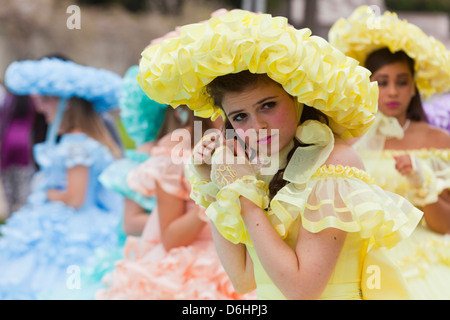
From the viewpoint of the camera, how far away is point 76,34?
A: 1284 centimetres

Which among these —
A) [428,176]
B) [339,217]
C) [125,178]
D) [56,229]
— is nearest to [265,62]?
[339,217]

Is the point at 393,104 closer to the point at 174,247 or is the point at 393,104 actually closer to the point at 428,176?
the point at 428,176

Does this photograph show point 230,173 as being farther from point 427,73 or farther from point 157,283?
point 427,73

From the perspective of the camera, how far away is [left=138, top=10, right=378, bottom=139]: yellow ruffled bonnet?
1.49 metres

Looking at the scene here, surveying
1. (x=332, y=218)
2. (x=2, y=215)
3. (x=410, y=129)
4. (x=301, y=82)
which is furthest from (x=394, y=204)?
(x=2, y=215)

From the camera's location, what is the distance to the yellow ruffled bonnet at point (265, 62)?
4.89ft

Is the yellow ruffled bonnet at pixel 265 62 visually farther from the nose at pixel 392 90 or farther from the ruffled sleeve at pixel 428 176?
the nose at pixel 392 90

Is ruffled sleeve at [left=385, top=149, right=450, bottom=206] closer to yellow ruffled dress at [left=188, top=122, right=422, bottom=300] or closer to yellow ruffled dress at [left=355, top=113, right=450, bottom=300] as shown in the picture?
yellow ruffled dress at [left=355, top=113, right=450, bottom=300]

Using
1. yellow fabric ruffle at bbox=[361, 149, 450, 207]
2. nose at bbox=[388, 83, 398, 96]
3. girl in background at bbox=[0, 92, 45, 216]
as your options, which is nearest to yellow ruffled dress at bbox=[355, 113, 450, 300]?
yellow fabric ruffle at bbox=[361, 149, 450, 207]

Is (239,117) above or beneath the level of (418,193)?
above

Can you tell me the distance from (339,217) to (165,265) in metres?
1.30

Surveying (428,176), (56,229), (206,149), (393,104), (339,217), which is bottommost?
(56,229)

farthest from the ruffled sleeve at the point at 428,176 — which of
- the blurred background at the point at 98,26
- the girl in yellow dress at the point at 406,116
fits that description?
the blurred background at the point at 98,26

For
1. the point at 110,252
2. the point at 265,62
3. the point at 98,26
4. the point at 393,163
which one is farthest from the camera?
the point at 98,26
